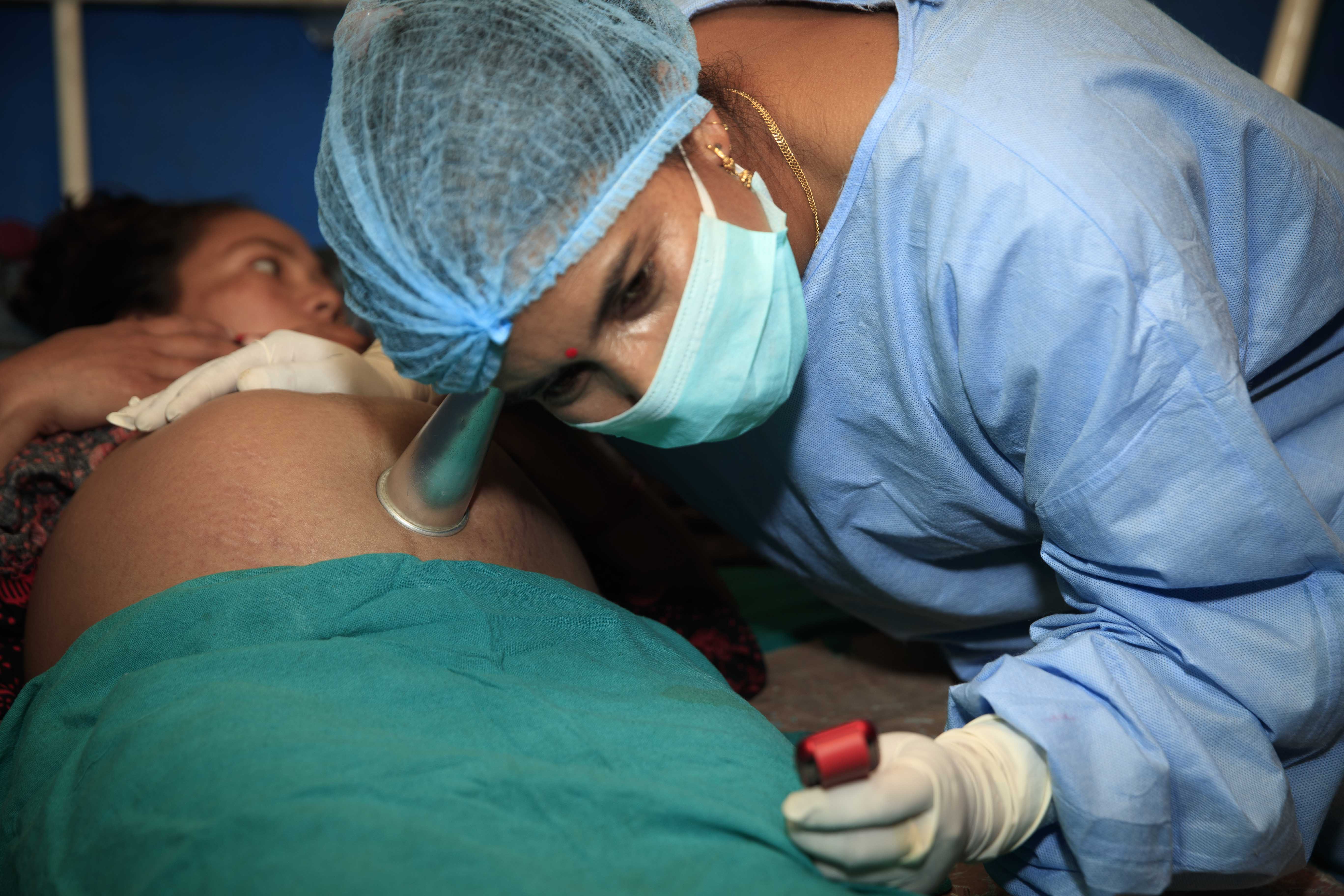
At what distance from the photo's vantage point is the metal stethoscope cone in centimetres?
86

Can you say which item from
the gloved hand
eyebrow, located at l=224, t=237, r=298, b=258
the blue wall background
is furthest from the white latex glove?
the blue wall background

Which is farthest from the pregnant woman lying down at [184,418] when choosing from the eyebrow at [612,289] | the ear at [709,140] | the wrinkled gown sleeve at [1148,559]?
the wrinkled gown sleeve at [1148,559]

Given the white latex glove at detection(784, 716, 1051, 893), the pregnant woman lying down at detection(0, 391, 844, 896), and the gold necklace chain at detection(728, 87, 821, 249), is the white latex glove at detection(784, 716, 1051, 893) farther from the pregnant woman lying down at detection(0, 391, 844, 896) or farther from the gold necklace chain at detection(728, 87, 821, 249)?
the gold necklace chain at detection(728, 87, 821, 249)

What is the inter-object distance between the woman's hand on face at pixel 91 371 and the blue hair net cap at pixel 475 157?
22.4 inches

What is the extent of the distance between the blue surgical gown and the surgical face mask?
128 mm

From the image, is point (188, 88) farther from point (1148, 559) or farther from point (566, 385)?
point (1148, 559)

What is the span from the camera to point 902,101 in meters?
0.85

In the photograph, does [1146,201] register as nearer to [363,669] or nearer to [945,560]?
[945,560]

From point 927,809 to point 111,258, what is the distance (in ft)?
4.71

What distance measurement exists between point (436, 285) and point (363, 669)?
0.30 meters

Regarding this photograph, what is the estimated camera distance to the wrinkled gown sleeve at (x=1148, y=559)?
2.44 ft

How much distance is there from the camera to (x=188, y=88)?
7.48 ft

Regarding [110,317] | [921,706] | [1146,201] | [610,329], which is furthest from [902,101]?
[110,317]

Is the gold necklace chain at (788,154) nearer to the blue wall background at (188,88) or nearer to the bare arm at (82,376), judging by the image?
the bare arm at (82,376)
